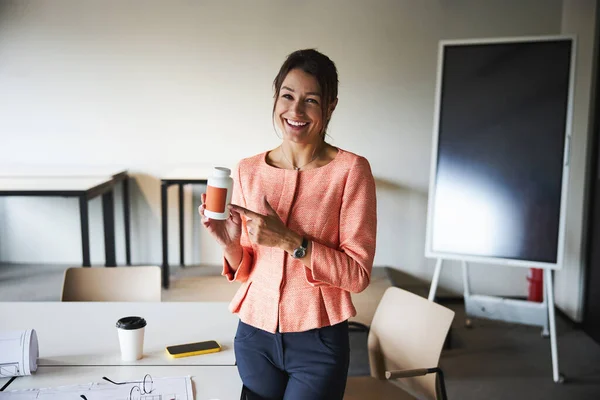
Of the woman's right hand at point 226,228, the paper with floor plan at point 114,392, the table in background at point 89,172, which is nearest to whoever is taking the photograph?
the paper with floor plan at point 114,392

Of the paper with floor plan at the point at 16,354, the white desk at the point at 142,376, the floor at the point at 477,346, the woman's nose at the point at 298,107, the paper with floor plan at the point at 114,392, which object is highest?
the woman's nose at the point at 298,107

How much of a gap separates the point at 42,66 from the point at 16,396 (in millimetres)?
3692

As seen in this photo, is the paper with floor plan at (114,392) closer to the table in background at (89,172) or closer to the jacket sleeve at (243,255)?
the jacket sleeve at (243,255)

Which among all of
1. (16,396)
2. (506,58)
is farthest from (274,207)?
(506,58)

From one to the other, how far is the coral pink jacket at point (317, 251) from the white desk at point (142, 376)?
0.16m

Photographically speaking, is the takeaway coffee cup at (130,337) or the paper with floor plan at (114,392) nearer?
the paper with floor plan at (114,392)

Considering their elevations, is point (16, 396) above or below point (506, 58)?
below

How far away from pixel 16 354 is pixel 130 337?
0.27 meters

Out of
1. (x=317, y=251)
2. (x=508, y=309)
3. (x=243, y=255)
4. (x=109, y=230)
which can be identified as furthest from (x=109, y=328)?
(x=508, y=309)

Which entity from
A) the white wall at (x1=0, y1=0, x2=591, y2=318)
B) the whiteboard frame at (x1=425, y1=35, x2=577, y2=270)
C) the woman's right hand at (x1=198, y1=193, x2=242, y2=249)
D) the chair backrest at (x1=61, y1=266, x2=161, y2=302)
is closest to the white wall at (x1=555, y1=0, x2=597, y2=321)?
the white wall at (x1=0, y1=0, x2=591, y2=318)

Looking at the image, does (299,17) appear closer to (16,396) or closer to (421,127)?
(421,127)

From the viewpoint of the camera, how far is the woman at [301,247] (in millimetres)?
1250

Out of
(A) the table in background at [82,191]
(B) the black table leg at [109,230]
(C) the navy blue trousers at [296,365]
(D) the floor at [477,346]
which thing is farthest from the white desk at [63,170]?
(C) the navy blue trousers at [296,365]

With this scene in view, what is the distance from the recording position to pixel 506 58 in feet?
9.73
